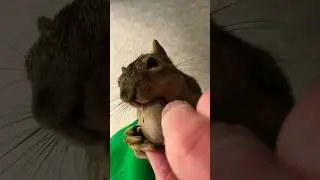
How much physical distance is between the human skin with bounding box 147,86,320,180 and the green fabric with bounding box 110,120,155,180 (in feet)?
0.88

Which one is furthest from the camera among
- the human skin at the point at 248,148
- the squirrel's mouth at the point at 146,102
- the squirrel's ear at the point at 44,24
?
the squirrel's mouth at the point at 146,102

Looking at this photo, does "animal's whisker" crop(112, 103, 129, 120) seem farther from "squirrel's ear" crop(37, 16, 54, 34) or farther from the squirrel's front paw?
"squirrel's ear" crop(37, 16, 54, 34)

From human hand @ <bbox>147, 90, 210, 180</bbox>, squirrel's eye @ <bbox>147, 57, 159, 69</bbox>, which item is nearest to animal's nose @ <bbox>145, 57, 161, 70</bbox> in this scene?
squirrel's eye @ <bbox>147, 57, 159, 69</bbox>

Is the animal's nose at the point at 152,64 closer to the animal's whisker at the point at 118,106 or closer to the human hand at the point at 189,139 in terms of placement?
the animal's whisker at the point at 118,106

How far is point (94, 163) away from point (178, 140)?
0.10 meters

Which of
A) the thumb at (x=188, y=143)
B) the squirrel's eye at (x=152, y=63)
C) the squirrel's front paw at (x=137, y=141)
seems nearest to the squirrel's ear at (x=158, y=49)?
the squirrel's eye at (x=152, y=63)

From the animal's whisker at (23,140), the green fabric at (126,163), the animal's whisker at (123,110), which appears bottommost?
the green fabric at (126,163)

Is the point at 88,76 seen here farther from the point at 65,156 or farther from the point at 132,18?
the point at 132,18

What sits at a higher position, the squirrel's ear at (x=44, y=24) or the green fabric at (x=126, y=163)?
the squirrel's ear at (x=44, y=24)

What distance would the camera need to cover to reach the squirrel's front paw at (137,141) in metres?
0.62

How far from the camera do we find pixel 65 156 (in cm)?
41

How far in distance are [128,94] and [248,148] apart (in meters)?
0.32

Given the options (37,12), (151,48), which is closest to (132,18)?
(151,48)

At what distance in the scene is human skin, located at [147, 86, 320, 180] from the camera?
299 mm
